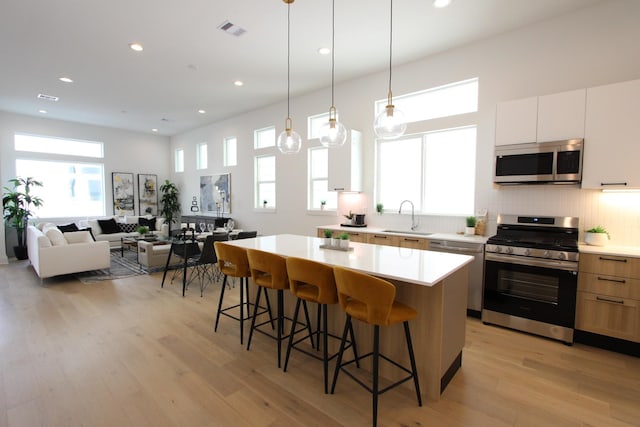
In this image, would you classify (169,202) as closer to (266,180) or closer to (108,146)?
(108,146)

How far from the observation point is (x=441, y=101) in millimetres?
4363

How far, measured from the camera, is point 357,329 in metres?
2.53

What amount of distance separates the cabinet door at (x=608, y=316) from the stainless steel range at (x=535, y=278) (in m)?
0.10

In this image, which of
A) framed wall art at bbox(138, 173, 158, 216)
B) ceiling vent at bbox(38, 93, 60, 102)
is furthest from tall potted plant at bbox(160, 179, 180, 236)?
ceiling vent at bbox(38, 93, 60, 102)

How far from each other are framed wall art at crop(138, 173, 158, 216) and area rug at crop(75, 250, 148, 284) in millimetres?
3180

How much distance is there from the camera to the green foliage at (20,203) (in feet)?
22.0

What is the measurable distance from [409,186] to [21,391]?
15.4ft

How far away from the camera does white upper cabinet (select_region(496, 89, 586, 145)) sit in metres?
3.03

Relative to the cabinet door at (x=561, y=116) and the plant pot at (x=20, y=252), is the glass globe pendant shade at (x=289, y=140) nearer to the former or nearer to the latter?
the cabinet door at (x=561, y=116)

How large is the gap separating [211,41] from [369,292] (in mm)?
3847

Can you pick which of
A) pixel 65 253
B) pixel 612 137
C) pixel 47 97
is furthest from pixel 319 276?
pixel 47 97

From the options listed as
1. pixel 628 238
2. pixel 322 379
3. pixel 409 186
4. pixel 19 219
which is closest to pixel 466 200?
pixel 409 186

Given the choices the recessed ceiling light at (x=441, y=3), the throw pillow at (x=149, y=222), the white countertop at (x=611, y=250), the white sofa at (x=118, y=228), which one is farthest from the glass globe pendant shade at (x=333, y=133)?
the throw pillow at (x=149, y=222)

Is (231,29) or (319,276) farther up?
(231,29)
